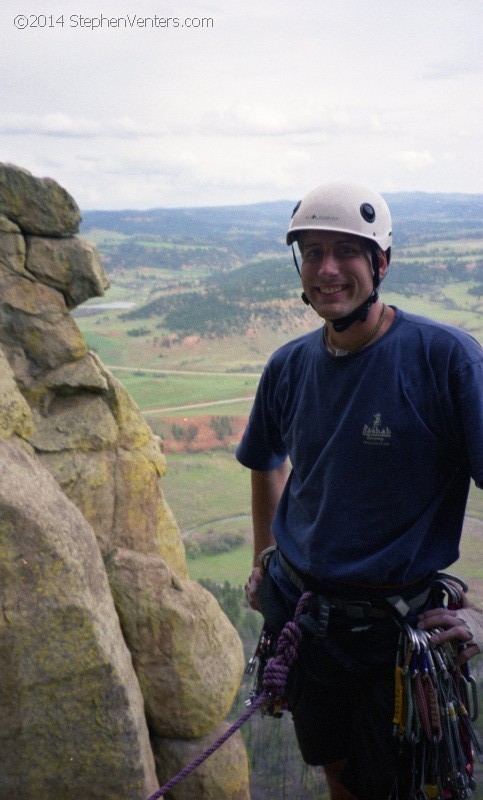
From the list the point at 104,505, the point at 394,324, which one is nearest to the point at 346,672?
the point at 394,324

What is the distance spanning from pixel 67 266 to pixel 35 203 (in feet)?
1.85

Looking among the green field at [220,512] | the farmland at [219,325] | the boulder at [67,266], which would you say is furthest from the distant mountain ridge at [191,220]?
the boulder at [67,266]

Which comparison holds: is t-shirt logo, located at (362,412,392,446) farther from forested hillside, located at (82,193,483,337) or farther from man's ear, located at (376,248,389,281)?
forested hillside, located at (82,193,483,337)

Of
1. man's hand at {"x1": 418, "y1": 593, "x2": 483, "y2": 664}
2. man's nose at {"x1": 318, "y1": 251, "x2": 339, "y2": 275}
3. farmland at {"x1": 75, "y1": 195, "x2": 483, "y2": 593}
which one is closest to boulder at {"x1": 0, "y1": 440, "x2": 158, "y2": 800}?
man's hand at {"x1": 418, "y1": 593, "x2": 483, "y2": 664}

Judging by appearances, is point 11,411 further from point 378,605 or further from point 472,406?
point 472,406

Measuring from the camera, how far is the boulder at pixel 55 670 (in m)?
4.45

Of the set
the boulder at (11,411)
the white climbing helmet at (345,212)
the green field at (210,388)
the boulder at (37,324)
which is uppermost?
the white climbing helmet at (345,212)

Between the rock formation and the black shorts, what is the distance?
135cm

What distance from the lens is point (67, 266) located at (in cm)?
652

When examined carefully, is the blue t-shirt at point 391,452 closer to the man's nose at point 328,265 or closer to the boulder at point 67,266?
the man's nose at point 328,265

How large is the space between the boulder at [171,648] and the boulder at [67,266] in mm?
2250

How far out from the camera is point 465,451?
3.21 m

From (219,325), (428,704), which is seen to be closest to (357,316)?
(428,704)

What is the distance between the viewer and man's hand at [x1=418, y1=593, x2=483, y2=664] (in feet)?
10.9
